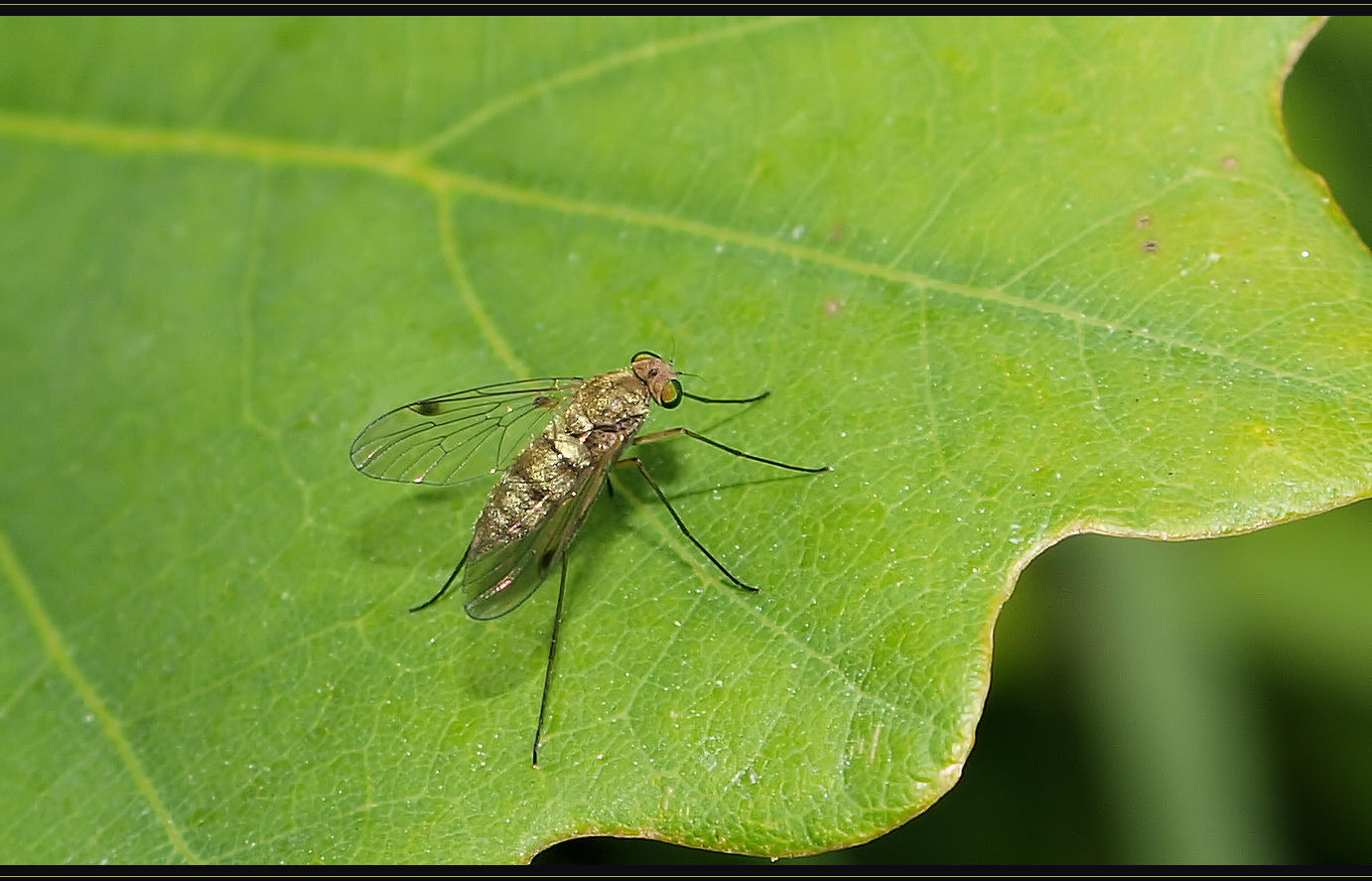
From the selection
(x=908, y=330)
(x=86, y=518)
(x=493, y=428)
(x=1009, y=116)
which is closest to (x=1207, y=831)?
(x=908, y=330)

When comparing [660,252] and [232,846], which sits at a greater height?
[660,252]

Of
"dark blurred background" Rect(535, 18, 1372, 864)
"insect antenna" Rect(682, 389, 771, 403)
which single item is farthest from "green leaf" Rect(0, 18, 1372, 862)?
"dark blurred background" Rect(535, 18, 1372, 864)

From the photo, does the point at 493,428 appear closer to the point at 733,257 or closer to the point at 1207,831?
the point at 733,257

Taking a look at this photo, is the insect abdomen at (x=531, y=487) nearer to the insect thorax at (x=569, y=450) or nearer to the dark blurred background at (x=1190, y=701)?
the insect thorax at (x=569, y=450)

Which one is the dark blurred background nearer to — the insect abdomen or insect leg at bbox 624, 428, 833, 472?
the insect abdomen

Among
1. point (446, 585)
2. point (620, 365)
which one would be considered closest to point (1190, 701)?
point (620, 365)

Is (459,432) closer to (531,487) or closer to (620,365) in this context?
(531,487)
